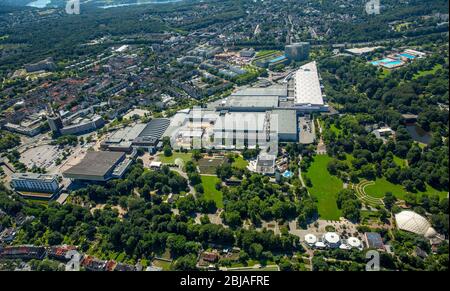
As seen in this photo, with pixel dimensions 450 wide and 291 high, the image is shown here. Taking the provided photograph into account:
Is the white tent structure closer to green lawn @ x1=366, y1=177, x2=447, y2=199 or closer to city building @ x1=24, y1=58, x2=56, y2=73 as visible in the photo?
Answer: green lawn @ x1=366, y1=177, x2=447, y2=199

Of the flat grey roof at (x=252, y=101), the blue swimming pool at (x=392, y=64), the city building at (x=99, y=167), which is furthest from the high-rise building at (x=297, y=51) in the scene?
the city building at (x=99, y=167)

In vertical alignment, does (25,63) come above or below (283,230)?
above

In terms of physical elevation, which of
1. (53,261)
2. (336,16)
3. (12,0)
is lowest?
(53,261)

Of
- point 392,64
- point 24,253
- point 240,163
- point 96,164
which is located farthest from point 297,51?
point 24,253

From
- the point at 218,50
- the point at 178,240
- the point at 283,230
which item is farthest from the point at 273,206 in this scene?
the point at 218,50

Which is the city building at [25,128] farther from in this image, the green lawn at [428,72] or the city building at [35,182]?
the green lawn at [428,72]

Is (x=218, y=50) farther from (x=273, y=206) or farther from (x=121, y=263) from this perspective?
(x=121, y=263)
